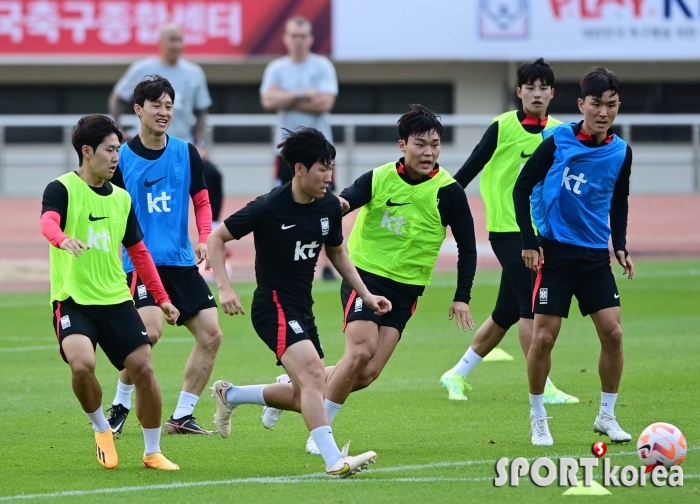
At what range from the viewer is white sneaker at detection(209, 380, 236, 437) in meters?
7.80

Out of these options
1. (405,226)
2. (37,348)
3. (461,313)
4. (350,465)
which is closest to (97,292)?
(350,465)

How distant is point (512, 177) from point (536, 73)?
0.79 meters

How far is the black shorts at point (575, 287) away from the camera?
7.87 m

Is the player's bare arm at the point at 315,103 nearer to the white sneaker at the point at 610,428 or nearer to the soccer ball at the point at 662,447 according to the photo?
the white sneaker at the point at 610,428

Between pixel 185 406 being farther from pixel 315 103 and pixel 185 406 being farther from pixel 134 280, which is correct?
pixel 315 103

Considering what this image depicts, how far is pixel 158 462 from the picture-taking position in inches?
286

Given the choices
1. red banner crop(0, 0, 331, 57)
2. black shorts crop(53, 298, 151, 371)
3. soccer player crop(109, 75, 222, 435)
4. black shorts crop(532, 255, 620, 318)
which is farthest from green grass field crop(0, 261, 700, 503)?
red banner crop(0, 0, 331, 57)

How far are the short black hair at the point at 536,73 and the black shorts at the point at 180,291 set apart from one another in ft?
9.09

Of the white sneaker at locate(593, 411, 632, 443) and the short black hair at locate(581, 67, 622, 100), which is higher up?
the short black hair at locate(581, 67, 622, 100)

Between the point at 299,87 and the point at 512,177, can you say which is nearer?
the point at 512,177

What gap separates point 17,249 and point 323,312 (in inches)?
344

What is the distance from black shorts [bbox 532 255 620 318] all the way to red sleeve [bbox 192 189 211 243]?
2.22 m

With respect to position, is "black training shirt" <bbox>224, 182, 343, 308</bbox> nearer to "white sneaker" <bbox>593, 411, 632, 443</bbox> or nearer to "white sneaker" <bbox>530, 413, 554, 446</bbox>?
"white sneaker" <bbox>530, 413, 554, 446</bbox>

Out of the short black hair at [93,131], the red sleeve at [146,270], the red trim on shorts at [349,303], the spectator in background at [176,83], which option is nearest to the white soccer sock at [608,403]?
the red trim on shorts at [349,303]
